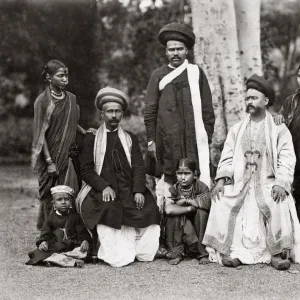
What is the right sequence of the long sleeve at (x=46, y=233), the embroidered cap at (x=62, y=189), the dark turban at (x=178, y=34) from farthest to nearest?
the dark turban at (x=178, y=34)
the embroidered cap at (x=62, y=189)
the long sleeve at (x=46, y=233)

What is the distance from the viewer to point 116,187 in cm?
588

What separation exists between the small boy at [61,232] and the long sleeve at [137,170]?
65cm

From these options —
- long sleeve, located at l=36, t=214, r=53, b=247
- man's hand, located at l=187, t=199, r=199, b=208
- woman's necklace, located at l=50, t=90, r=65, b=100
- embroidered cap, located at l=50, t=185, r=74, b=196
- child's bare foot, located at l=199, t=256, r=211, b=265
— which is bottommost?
child's bare foot, located at l=199, t=256, r=211, b=265

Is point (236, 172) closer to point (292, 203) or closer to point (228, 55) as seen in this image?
point (292, 203)

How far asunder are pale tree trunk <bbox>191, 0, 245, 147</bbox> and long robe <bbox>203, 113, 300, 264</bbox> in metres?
2.37

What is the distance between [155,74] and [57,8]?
19.5 ft

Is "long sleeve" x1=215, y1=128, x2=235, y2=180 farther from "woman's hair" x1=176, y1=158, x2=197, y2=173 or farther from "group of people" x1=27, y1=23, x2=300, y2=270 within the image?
"woman's hair" x1=176, y1=158, x2=197, y2=173

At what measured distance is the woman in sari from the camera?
20.8 feet

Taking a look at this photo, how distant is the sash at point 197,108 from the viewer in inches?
248

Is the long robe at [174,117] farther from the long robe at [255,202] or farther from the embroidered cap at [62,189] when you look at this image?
the embroidered cap at [62,189]

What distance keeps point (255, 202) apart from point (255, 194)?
8 centimetres

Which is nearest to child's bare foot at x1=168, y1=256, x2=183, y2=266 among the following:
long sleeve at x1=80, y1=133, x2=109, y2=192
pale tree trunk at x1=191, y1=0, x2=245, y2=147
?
long sleeve at x1=80, y1=133, x2=109, y2=192

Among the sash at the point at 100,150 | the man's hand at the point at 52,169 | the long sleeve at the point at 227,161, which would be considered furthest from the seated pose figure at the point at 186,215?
the man's hand at the point at 52,169

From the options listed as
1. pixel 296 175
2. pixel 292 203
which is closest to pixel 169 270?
pixel 292 203
